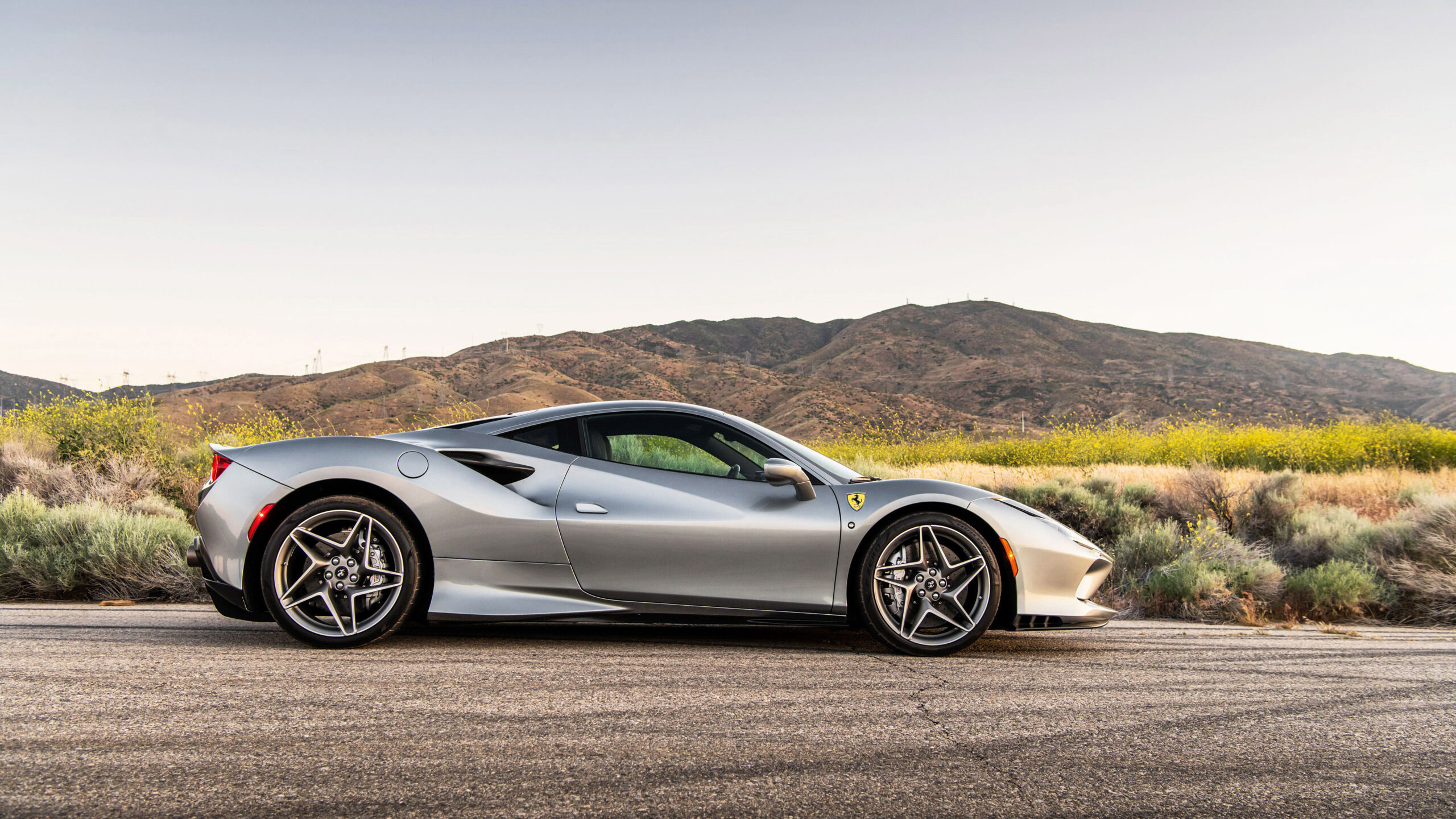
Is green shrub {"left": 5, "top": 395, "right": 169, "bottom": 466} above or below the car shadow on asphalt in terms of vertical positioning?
above

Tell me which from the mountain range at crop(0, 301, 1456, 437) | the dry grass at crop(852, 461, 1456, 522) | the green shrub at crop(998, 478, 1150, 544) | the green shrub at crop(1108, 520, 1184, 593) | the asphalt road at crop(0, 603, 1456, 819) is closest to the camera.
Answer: the asphalt road at crop(0, 603, 1456, 819)

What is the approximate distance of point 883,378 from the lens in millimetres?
112500

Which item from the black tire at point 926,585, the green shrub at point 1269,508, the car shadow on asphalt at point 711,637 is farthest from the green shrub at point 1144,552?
the black tire at point 926,585

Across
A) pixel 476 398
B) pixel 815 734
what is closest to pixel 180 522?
pixel 815 734

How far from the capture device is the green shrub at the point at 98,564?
21.5 ft

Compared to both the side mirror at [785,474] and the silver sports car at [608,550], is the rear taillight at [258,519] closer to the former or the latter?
the silver sports car at [608,550]

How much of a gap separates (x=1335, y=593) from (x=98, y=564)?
1016cm

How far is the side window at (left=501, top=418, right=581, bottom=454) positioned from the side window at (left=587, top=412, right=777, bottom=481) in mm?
80

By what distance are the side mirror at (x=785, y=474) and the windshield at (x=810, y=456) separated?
0.27 meters

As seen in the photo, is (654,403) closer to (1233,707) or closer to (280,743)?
(280,743)

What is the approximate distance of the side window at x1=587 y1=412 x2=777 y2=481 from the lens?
4.58m

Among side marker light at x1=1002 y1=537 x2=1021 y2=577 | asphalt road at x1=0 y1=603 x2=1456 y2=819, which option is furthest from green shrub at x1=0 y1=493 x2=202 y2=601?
side marker light at x1=1002 y1=537 x2=1021 y2=577

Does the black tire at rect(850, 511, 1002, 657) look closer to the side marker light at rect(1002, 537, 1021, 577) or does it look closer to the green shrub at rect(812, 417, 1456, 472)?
the side marker light at rect(1002, 537, 1021, 577)

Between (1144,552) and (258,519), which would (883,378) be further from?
(258,519)
